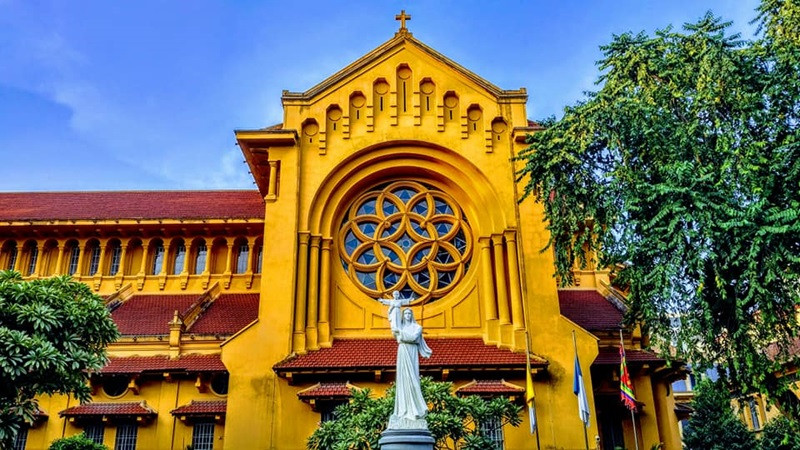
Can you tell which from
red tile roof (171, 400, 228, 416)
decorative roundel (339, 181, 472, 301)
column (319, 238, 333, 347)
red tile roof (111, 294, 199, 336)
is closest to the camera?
red tile roof (171, 400, 228, 416)

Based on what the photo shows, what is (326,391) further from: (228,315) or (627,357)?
(627,357)

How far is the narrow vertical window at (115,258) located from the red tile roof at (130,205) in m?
1.33

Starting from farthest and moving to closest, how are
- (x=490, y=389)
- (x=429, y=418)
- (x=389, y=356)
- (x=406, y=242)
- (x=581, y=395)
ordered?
1. (x=406, y=242)
2. (x=389, y=356)
3. (x=490, y=389)
4. (x=581, y=395)
5. (x=429, y=418)

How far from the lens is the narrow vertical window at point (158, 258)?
1016 inches

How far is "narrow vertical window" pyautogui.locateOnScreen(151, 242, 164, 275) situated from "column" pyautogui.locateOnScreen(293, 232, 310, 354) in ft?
27.0

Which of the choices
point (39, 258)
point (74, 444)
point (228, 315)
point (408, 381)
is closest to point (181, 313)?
point (228, 315)

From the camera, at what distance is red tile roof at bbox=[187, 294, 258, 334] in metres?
21.7

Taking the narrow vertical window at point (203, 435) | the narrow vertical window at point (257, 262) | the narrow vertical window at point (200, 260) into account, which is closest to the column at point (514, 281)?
the narrow vertical window at point (203, 435)

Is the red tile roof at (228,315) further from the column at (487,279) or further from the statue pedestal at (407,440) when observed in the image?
the statue pedestal at (407,440)

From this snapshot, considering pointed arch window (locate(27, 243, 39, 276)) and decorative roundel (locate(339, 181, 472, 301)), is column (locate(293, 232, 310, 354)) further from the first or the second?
pointed arch window (locate(27, 243, 39, 276))

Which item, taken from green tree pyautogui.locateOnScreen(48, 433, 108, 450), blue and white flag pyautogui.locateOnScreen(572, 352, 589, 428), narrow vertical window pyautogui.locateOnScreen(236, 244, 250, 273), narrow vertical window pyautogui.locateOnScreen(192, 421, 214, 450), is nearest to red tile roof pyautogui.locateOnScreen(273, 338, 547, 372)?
blue and white flag pyautogui.locateOnScreen(572, 352, 589, 428)

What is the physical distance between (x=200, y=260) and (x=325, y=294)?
26.4 feet

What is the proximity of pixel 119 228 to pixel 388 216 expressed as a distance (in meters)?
11.5

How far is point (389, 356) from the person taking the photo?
18953 millimetres
